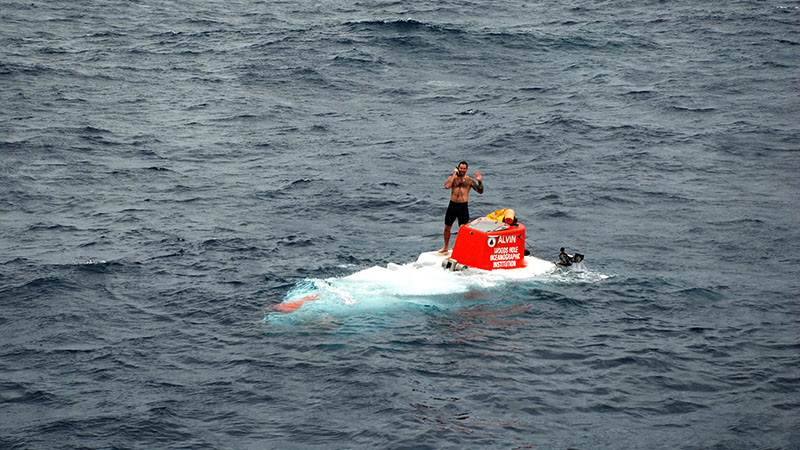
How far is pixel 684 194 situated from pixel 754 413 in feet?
37.5

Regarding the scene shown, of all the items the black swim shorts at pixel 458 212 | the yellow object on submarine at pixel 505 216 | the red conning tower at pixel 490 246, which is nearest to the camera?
the red conning tower at pixel 490 246

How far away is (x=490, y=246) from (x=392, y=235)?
12.4 ft

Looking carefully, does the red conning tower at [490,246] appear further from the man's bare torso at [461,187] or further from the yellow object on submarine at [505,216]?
the man's bare torso at [461,187]

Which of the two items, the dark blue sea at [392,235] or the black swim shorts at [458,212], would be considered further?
the black swim shorts at [458,212]

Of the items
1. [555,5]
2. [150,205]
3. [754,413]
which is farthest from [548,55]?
[754,413]

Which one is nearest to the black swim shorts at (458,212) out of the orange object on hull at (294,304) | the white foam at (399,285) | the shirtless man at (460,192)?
the shirtless man at (460,192)

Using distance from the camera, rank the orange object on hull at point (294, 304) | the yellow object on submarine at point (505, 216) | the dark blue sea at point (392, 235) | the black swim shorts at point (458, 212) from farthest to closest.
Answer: the black swim shorts at point (458, 212), the yellow object on submarine at point (505, 216), the orange object on hull at point (294, 304), the dark blue sea at point (392, 235)

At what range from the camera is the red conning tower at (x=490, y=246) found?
1839cm

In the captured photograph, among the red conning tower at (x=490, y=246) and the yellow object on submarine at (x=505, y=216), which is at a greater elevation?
the yellow object on submarine at (x=505, y=216)

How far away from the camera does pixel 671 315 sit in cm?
1684

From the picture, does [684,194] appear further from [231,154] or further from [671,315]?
[231,154]

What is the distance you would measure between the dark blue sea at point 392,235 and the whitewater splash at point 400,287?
70mm

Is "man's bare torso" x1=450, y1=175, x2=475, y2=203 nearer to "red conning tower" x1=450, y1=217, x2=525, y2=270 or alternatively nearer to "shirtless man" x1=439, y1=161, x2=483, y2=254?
"shirtless man" x1=439, y1=161, x2=483, y2=254

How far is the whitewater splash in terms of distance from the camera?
55.5ft
